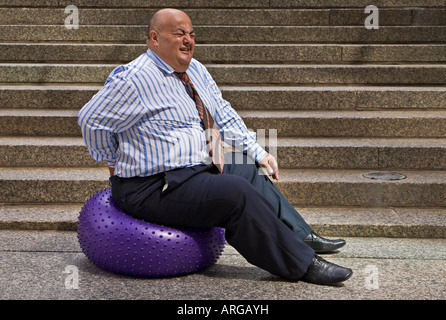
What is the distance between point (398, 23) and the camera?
768 centimetres

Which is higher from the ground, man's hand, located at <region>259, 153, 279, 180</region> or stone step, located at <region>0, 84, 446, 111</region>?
stone step, located at <region>0, 84, 446, 111</region>

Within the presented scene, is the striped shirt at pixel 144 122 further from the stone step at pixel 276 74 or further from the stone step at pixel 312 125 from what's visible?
the stone step at pixel 276 74

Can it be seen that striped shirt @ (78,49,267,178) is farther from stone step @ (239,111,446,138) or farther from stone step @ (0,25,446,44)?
stone step @ (0,25,446,44)

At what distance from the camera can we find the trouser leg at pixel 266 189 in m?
4.16

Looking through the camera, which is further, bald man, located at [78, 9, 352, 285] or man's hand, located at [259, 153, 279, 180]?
man's hand, located at [259, 153, 279, 180]

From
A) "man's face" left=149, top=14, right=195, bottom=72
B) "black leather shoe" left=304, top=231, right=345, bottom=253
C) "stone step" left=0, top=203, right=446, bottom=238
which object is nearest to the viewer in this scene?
"man's face" left=149, top=14, right=195, bottom=72

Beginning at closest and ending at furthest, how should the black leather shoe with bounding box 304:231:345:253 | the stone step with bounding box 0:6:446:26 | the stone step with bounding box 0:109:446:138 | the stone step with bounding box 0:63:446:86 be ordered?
1. the black leather shoe with bounding box 304:231:345:253
2. the stone step with bounding box 0:109:446:138
3. the stone step with bounding box 0:63:446:86
4. the stone step with bounding box 0:6:446:26

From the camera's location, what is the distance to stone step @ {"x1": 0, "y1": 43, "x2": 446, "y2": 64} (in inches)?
277

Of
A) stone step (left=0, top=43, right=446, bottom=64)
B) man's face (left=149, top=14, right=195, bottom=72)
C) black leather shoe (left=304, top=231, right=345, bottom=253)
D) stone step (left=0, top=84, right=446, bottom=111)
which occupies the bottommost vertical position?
black leather shoe (left=304, top=231, right=345, bottom=253)

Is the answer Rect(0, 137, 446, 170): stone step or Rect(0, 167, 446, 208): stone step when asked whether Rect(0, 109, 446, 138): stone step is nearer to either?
Rect(0, 137, 446, 170): stone step

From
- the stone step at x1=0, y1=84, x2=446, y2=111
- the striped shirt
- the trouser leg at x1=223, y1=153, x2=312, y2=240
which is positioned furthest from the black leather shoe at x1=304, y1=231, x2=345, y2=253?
the stone step at x1=0, y1=84, x2=446, y2=111

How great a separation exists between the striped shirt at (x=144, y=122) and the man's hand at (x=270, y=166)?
393 millimetres

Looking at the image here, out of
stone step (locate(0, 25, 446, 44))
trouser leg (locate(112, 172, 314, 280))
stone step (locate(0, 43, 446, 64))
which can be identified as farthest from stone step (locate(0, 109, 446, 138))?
trouser leg (locate(112, 172, 314, 280))

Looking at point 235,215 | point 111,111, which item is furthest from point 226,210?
point 111,111
